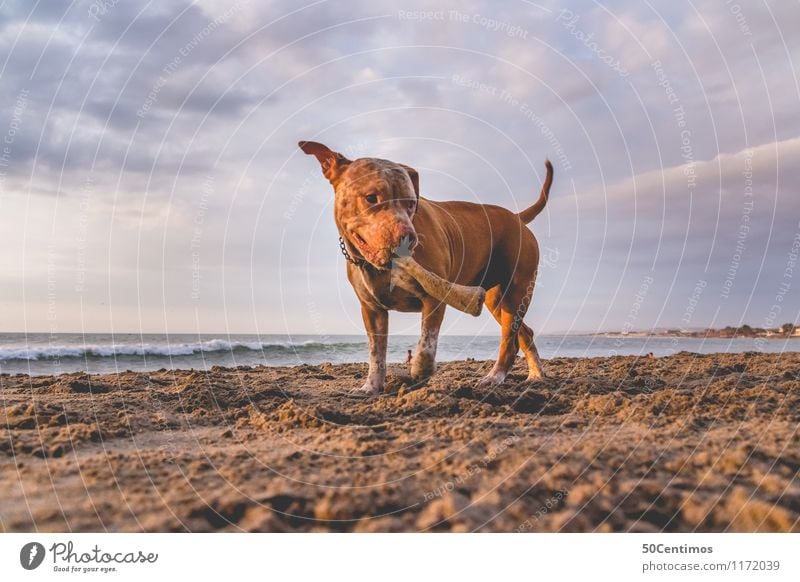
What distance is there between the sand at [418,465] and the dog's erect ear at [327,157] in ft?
8.38

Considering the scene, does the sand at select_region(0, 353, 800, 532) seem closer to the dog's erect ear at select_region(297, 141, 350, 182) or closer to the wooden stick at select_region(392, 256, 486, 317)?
Answer: the wooden stick at select_region(392, 256, 486, 317)

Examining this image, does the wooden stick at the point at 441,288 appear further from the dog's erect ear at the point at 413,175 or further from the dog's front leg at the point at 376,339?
the dog's front leg at the point at 376,339

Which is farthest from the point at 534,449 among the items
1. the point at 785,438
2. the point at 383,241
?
the point at 383,241

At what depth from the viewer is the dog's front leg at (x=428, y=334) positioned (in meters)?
5.64

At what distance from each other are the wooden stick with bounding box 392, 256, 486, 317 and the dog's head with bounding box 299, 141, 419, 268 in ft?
0.74

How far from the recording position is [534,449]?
134 inches

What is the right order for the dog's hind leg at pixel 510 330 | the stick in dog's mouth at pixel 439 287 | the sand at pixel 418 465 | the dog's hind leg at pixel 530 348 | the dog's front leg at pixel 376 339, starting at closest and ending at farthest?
the sand at pixel 418 465 → the stick in dog's mouth at pixel 439 287 → the dog's front leg at pixel 376 339 → the dog's hind leg at pixel 510 330 → the dog's hind leg at pixel 530 348

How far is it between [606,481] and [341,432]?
202cm

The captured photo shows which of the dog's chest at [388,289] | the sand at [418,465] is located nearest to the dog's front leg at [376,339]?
the dog's chest at [388,289]

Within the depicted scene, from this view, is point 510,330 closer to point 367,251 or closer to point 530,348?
point 530,348

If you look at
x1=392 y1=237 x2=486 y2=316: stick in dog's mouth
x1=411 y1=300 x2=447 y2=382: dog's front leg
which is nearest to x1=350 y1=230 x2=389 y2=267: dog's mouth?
x1=392 y1=237 x2=486 y2=316: stick in dog's mouth

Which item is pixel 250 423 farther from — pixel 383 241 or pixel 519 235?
pixel 519 235

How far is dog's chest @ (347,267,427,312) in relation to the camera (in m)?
5.58

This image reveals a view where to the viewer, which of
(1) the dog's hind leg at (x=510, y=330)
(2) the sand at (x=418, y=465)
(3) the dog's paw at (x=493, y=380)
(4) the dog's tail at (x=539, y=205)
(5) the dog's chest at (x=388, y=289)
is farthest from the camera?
(4) the dog's tail at (x=539, y=205)
